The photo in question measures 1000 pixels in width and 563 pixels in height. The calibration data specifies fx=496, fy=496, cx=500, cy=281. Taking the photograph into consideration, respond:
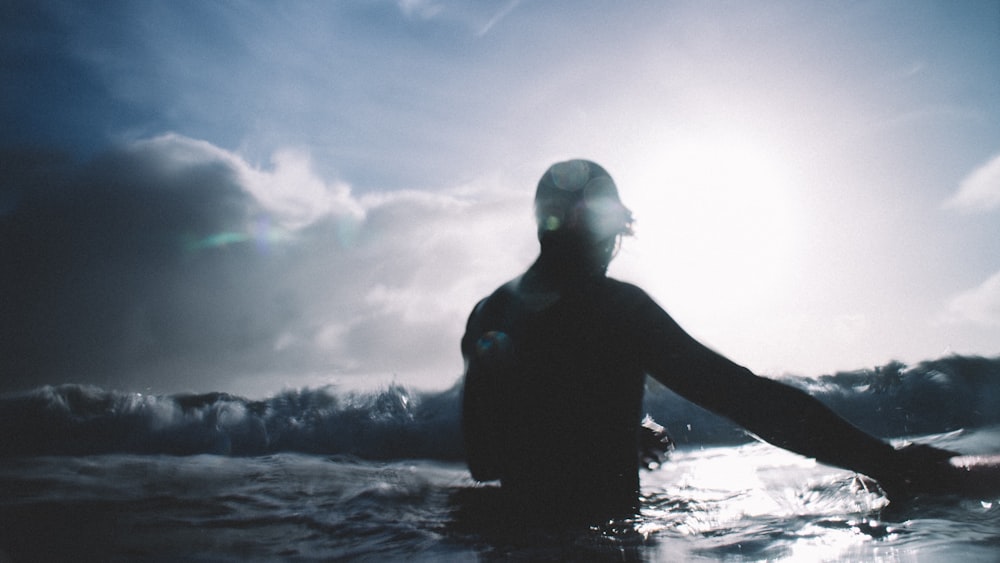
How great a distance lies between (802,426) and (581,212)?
1.02 m

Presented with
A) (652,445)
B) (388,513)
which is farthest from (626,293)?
(388,513)

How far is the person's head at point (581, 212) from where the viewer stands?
73.6 inches

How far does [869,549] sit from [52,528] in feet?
9.88

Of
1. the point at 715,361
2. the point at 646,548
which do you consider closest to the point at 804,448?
the point at 715,361

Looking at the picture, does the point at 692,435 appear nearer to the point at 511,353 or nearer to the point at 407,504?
the point at 407,504

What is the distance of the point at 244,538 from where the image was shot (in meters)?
1.99

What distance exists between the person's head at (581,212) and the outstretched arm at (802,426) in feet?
1.65

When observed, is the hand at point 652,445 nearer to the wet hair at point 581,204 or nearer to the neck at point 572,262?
the neck at point 572,262

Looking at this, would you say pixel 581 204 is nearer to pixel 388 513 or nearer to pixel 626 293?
pixel 626 293

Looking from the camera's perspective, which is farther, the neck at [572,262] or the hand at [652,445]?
the hand at [652,445]

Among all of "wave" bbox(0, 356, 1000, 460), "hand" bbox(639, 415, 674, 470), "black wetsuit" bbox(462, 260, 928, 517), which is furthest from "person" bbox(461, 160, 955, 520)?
"wave" bbox(0, 356, 1000, 460)

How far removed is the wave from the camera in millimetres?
6625

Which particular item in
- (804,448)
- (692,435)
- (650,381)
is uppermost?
(650,381)

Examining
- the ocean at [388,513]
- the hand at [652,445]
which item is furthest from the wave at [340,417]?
the hand at [652,445]
